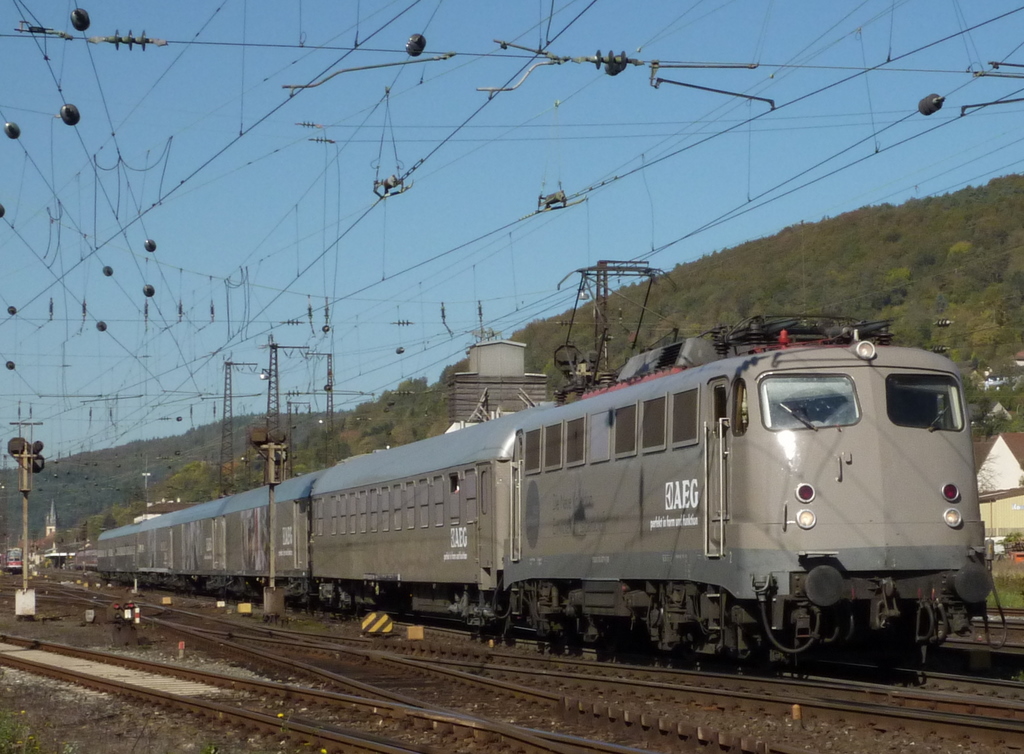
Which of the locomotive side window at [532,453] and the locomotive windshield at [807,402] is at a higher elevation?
the locomotive windshield at [807,402]

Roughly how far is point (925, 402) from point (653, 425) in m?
3.41

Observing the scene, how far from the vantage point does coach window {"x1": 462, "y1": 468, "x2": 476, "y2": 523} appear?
2323cm

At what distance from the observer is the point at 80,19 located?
50.5 ft

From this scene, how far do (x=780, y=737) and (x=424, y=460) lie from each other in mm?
16222

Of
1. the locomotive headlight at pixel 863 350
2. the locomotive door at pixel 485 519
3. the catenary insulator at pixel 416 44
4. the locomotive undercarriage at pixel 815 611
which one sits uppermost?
the catenary insulator at pixel 416 44

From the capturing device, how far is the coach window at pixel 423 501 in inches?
1023

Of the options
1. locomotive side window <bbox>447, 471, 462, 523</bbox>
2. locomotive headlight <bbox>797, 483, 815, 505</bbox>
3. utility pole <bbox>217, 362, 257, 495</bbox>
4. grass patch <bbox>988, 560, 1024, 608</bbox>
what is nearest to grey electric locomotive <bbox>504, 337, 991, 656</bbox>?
locomotive headlight <bbox>797, 483, 815, 505</bbox>

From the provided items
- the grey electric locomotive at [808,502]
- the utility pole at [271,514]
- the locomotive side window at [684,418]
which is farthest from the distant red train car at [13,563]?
the locomotive side window at [684,418]

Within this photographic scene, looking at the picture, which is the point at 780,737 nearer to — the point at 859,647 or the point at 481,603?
the point at 859,647

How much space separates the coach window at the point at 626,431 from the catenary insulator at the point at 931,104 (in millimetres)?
5223

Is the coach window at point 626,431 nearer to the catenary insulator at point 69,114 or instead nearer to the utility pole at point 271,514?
the catenary insulator at point 69,114

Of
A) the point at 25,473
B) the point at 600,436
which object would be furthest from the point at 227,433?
the point at 600,436

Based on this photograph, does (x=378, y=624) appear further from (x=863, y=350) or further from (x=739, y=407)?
(x=863, y=350)

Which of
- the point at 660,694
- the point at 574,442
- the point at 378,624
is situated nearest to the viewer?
the point at 660,694
